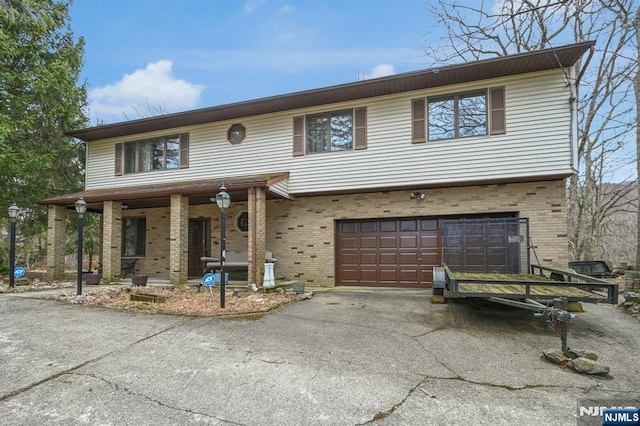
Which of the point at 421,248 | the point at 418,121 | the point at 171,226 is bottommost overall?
the point at 421,248

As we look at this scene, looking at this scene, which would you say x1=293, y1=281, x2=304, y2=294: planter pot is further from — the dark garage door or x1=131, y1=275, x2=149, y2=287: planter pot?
x1=131, y1=275, x2=149, y2=287: planter pot

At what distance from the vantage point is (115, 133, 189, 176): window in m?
12.0

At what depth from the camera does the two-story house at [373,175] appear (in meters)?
8.56

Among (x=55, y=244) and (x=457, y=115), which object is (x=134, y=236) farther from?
(x=457, y=115)

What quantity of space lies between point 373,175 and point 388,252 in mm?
2437

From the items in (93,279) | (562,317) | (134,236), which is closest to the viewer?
(562,317)

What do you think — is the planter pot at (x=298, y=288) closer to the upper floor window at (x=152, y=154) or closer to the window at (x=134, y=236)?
the upper floor window at (x=152, y=154)

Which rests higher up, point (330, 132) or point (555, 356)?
point (330, 132)

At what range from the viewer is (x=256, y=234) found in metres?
9.16

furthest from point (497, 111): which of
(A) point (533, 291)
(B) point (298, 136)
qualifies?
(B) point (298, 136)

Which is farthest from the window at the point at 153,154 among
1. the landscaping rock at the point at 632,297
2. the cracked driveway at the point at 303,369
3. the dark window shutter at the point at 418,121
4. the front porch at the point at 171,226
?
the landscaping rock at the point at 632,297

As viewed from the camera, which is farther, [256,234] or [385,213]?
[385,213]

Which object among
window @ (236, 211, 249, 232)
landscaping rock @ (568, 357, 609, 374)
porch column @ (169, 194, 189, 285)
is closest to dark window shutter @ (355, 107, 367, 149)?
window @ (236, 211, 249, 232)

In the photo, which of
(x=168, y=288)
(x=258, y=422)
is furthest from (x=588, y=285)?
(x=168, y=288)
